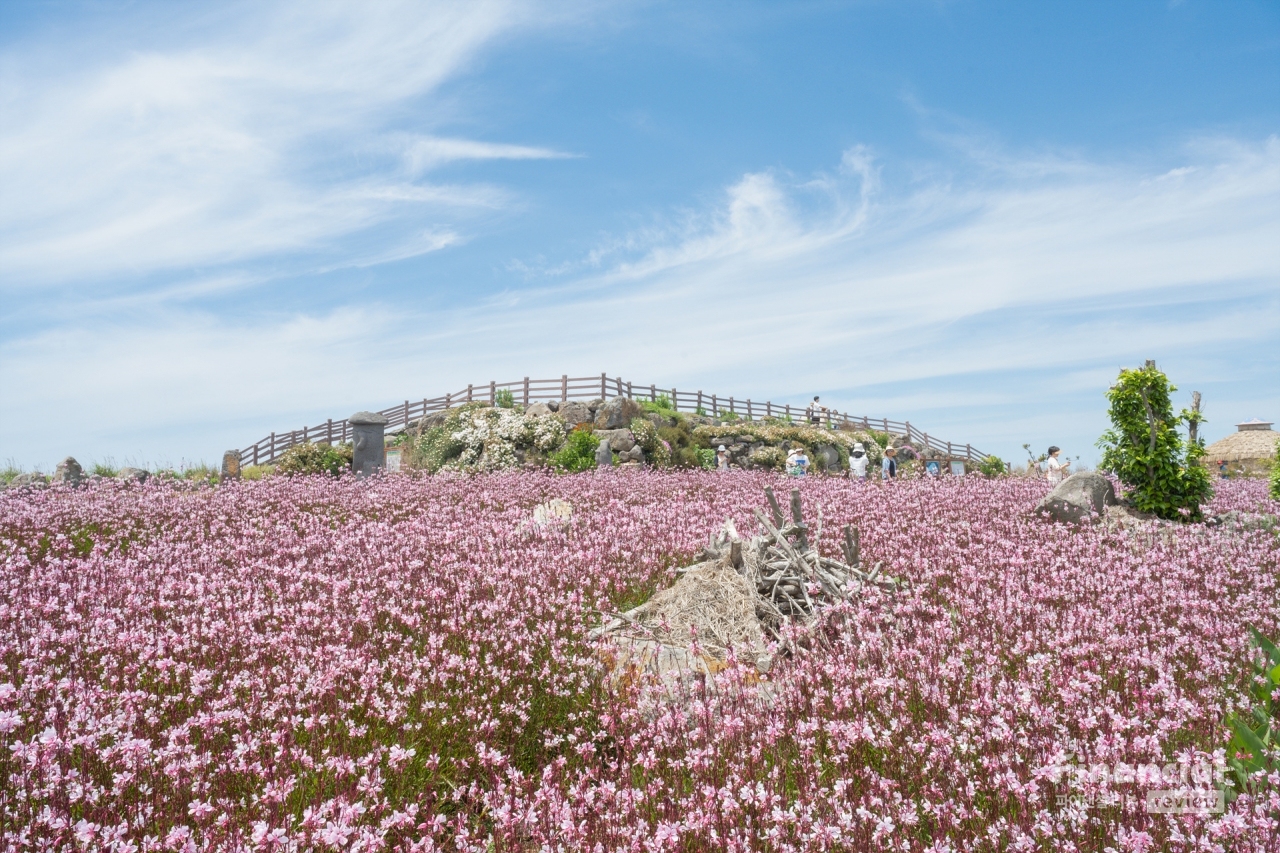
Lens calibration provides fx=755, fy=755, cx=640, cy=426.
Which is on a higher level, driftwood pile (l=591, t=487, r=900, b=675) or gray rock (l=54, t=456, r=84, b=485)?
gray rock (l=54, t=456, r=84, b=485)

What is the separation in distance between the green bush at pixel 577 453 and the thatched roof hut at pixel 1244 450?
30.1m

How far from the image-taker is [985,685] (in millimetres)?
4137

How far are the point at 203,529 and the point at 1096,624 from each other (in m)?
11.5

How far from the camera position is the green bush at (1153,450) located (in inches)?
578

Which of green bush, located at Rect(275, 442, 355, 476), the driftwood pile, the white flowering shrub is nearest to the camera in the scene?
the driftwood pile

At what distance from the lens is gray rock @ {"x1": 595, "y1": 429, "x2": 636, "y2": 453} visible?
1085 inches

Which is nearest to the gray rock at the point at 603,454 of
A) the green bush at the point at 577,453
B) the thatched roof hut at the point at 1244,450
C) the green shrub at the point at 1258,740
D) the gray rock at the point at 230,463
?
the green bush at the point at 577,453

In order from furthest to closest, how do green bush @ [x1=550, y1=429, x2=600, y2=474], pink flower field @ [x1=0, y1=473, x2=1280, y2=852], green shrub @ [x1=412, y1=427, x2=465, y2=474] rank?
1. green shrub @ [x1=412, y1=427, x2=465, y2=474]
2. green bush @ [x1=550, y1=429, x2=600, y2=474]
3. pink flower field @ [x1=0, y1=473, x2=1280, y2=852]

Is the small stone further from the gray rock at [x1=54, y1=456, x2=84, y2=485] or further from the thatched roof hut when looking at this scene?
the thatched roof hut

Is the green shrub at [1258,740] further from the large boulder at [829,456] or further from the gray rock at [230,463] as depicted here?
the large boulder at [829,456]

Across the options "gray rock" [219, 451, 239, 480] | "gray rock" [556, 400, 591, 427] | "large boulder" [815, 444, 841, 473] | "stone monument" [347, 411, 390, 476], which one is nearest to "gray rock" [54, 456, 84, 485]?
"gray rock" [219, 451, 239, 480]

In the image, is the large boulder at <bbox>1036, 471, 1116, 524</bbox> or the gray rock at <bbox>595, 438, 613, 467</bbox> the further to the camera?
the gray rock at <bbox>595, 438, 613, 467</bbox>

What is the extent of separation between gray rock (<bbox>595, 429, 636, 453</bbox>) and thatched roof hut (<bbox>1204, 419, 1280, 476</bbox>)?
28488mm

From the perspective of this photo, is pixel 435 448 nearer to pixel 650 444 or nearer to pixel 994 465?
pixel 650 444
